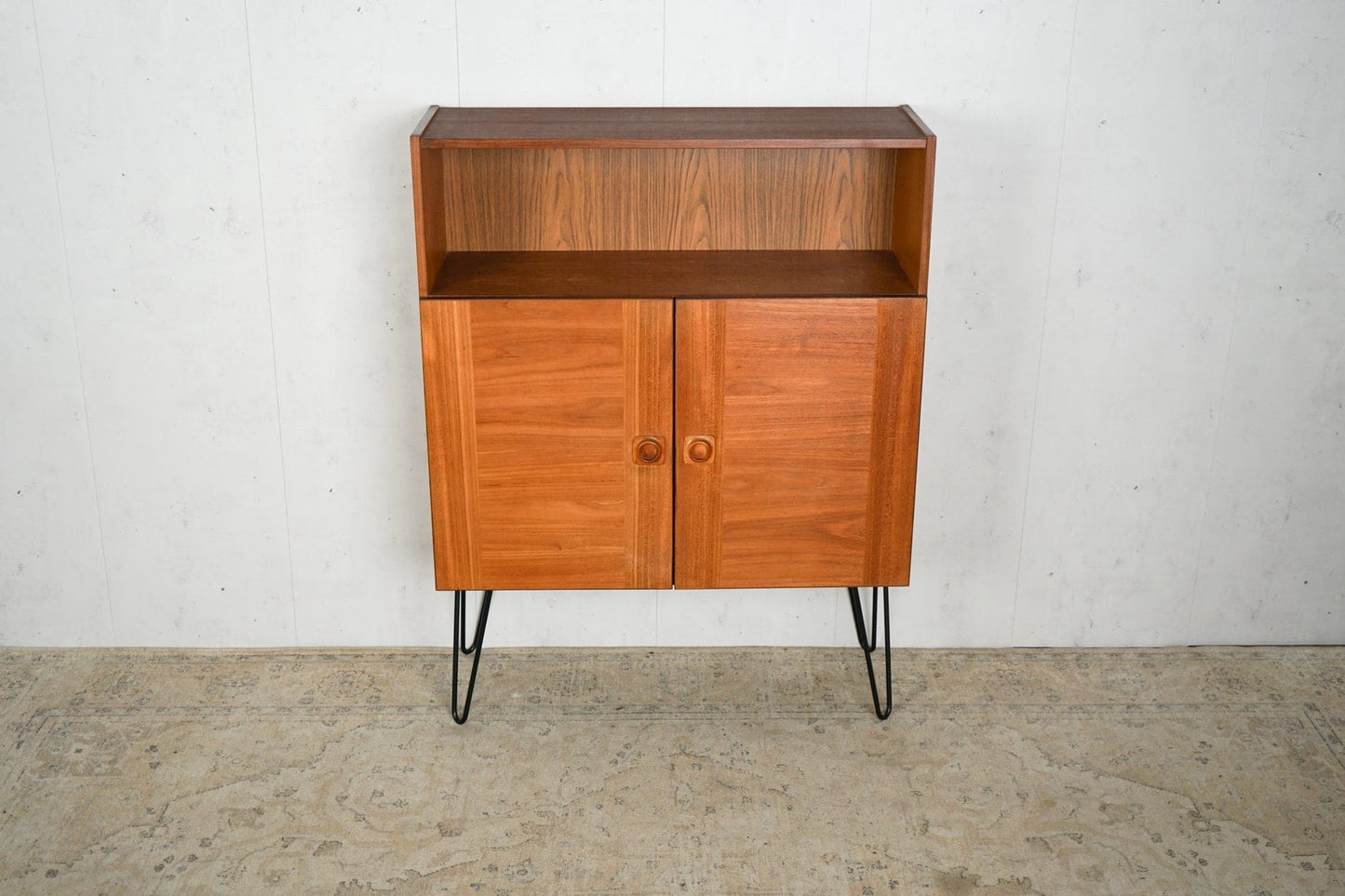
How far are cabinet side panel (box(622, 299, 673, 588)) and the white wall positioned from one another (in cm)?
43

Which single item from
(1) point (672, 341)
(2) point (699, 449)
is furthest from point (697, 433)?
(1) point (672, 341)

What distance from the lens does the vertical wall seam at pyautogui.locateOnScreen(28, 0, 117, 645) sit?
2.34 m

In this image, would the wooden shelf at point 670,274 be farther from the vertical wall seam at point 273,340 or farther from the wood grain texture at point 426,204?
the vertical wall seam at point 273,340

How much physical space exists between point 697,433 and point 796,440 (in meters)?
0.18

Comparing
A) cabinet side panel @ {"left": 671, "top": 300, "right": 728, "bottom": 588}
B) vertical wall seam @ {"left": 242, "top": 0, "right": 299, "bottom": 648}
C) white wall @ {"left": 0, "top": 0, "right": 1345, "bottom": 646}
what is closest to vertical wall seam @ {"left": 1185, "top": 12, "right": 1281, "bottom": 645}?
white wall @ {"left": 0, "top": 0, "right": 1345, "bottom": 646}

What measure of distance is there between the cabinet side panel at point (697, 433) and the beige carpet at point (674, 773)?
0.40 m

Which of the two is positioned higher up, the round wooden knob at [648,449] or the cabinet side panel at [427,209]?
the cabinet side panel at [427,209]

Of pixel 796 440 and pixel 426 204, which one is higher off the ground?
pixel 426 204

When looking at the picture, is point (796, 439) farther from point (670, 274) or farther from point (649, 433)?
point (670, 274)

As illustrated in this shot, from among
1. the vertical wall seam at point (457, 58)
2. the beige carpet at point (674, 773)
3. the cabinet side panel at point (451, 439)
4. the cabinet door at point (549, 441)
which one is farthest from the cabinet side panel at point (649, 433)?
the vertical wall seam at point (457, 58)

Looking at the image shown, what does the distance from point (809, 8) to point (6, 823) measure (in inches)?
82.0

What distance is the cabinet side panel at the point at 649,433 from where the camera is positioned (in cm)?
217

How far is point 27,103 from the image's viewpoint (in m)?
2.36

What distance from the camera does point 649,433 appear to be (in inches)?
88.1
